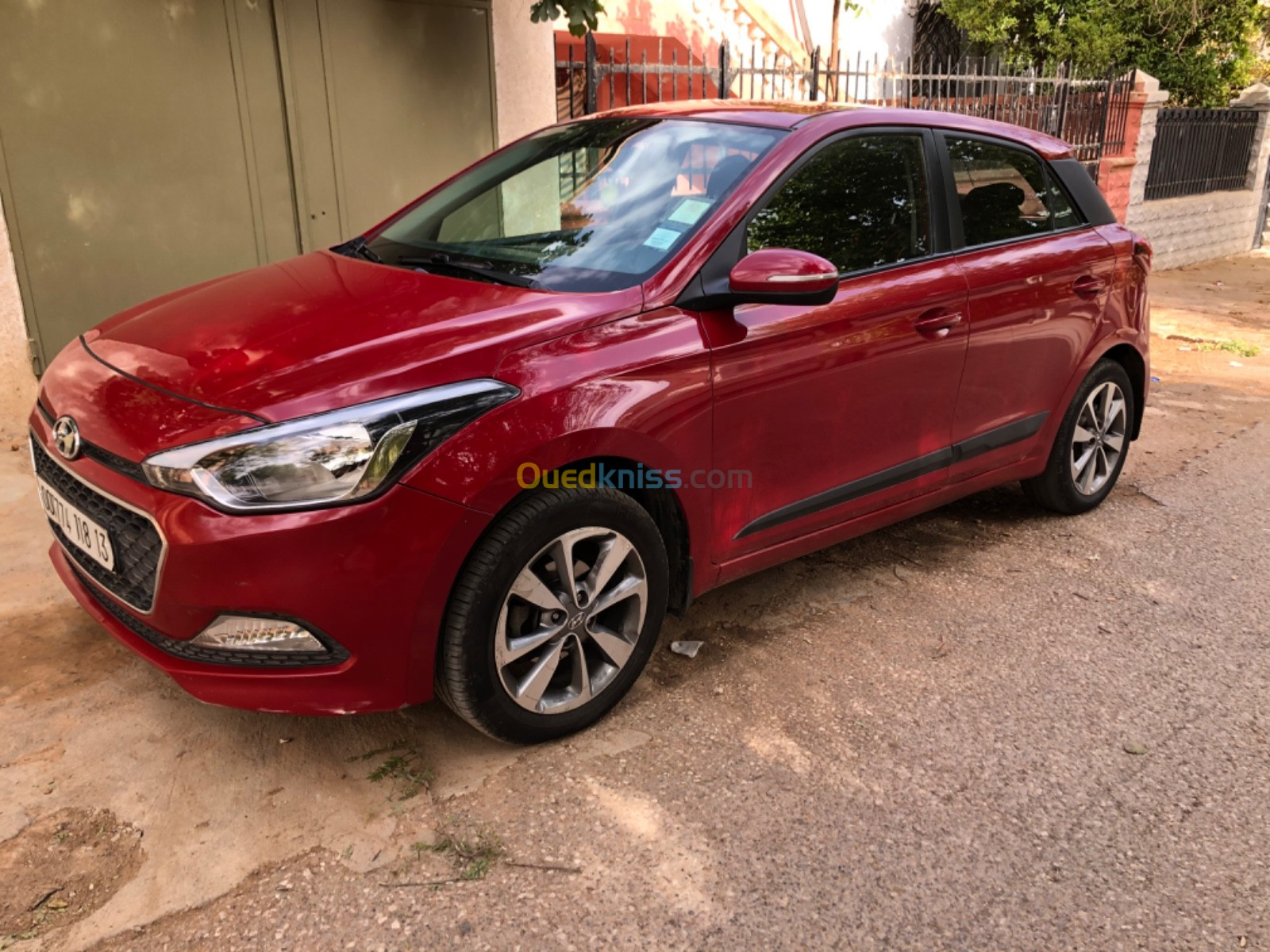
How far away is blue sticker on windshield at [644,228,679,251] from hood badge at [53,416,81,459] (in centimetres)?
164

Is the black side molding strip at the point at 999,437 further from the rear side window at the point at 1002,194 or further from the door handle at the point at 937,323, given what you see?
the rear side window at the point at 1002,194

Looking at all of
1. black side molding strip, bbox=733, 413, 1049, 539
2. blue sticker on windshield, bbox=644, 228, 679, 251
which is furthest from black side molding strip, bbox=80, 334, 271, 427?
black side molding strip, bbox=733, 413, 1049, 539

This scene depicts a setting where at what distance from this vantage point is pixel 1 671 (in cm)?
328

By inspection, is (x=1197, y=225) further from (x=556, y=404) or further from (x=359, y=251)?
(x=556, y=404)

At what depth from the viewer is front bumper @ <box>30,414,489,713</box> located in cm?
237

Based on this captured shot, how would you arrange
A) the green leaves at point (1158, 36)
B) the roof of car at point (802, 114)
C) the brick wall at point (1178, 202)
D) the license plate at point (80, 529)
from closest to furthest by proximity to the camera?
1. the license plate at point (80, 529)
2. the roof of car at point (802, 114)
3. the brick wall at point (1178, 202)
4. the green leaves at point (1158, 36)

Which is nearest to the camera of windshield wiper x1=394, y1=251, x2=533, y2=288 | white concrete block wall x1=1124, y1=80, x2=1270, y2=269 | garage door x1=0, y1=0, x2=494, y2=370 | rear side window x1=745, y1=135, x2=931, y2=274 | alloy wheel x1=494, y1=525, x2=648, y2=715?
alloy wheel x1=494, y1=525, x2=648, y2=715

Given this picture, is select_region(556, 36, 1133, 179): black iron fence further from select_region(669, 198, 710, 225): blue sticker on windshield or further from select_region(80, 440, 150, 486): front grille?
select_region(80, 440, 150, 486): front grille

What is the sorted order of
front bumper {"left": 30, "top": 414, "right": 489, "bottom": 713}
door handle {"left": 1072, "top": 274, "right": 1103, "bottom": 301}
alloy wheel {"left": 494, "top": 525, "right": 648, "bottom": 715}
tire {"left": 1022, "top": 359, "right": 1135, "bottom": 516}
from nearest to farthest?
1. front bumper {"left": 30, "top": 414, "right": 489, "bottom": 713}
2. alloy wheel {"left": 494, "top": 525, "right": 648, "bottom": 715}
3. door handle {"left": 1072, "top": 274, "right": 1103, "bottom": 301}
4. tire {"left": 1022, "top": 359, "right": 1135, "bottom": 516}

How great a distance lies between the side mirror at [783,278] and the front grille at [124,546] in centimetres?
165

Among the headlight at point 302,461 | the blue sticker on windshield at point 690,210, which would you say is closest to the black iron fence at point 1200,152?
the blue sticker on windshield at point 690,210

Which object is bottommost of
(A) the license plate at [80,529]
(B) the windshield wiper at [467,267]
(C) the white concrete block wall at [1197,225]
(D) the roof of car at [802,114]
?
(C) the white concrete block wall at [1197,225]

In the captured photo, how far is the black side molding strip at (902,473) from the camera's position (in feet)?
11.1

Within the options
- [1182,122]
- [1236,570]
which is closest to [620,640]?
[1236,570]
